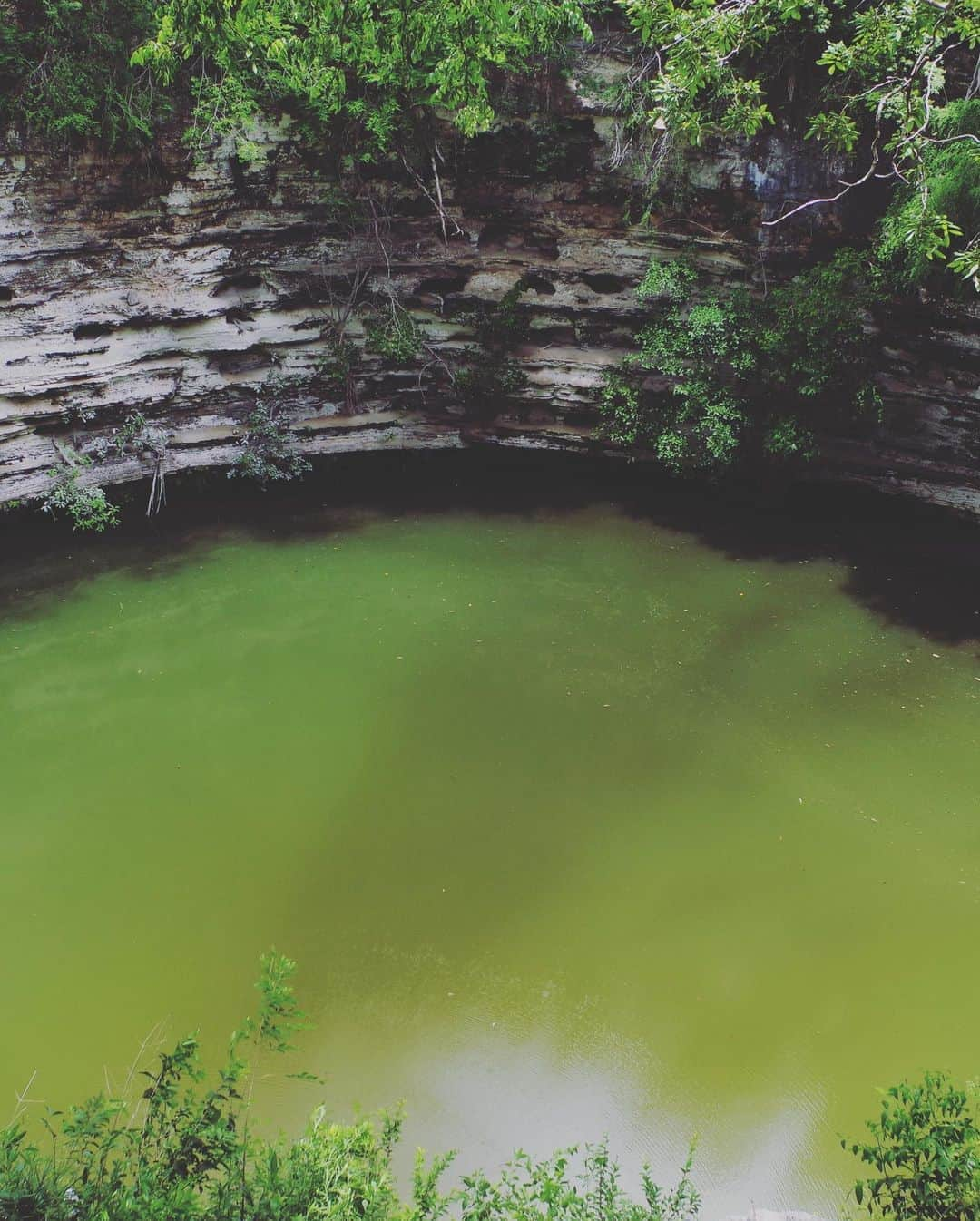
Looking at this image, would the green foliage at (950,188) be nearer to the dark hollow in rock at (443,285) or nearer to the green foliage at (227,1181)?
the dark hollow in rock at (443,285)

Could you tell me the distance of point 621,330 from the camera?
734 cm

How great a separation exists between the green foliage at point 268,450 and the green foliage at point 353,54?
2093 millimetres

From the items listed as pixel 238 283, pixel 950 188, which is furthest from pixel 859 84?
pixel 238 283

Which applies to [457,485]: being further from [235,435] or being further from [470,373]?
[235,435]

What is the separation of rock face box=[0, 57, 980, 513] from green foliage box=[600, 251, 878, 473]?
28 cm

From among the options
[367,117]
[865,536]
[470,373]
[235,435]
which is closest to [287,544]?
[235,435]

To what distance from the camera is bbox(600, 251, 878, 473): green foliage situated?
6.36 m

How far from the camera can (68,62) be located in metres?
5.98

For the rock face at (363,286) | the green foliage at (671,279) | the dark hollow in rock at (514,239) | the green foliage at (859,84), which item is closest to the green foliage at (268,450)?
the rock face at (363,286)

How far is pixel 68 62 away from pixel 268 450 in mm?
2988

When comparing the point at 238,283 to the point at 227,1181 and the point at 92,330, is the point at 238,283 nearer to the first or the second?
the point at 92,330

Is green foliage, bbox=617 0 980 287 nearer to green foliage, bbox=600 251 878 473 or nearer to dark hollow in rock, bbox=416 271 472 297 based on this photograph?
green foliage, bbox=600 251 878 473

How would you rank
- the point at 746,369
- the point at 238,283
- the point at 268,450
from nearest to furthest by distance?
1. the point at 746,369
2. the point at 238,283
3. the point at 268,450

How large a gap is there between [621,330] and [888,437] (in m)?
2.24
